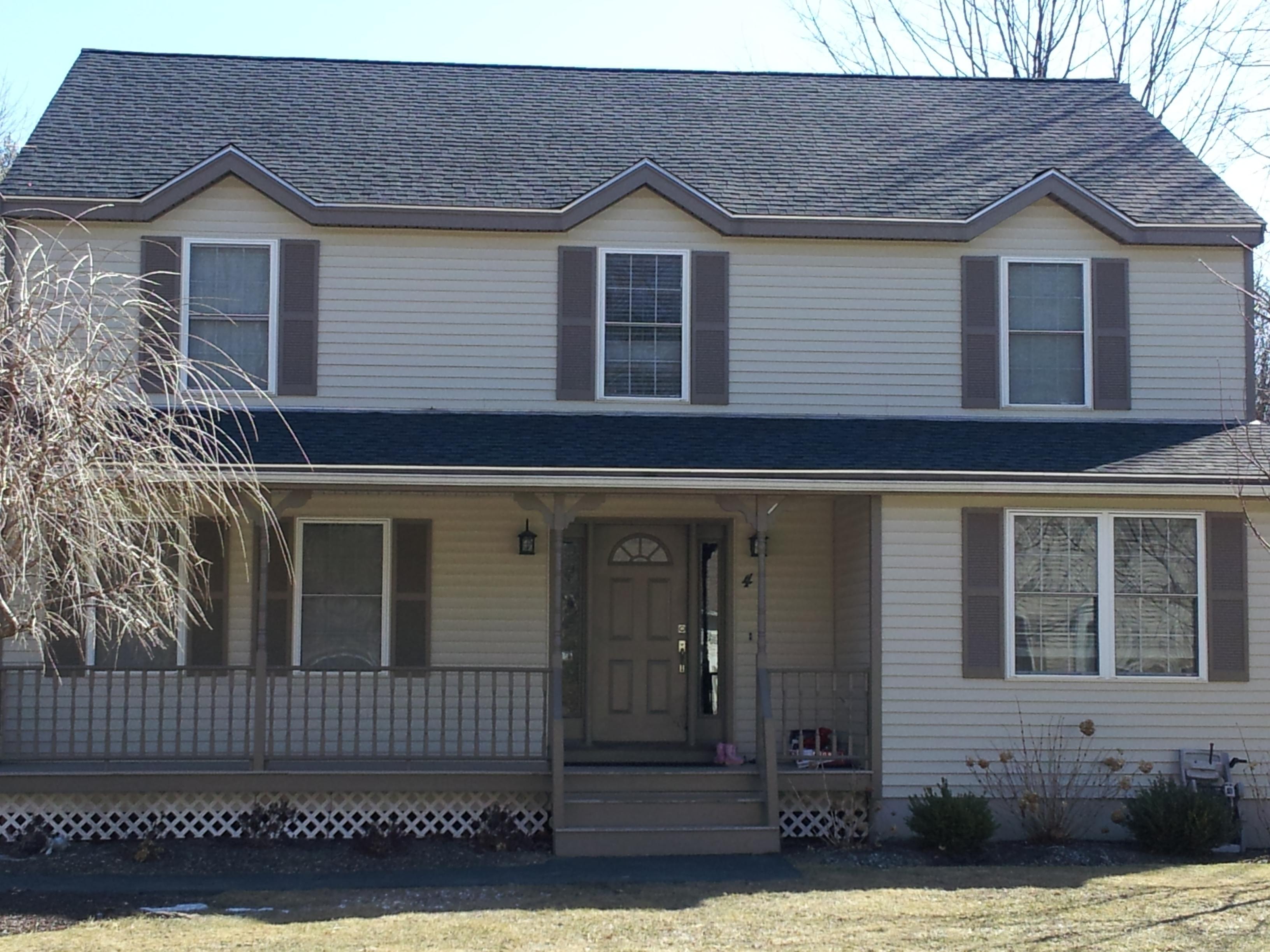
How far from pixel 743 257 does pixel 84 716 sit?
7271 millimetres

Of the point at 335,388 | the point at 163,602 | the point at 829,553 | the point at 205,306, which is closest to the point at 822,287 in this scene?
the point at 829,553

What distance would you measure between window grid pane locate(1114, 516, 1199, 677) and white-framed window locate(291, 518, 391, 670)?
6.46 metres

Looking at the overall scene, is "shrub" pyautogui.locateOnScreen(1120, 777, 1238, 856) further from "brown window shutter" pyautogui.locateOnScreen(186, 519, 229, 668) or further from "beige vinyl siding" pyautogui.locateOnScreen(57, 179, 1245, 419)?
"brown window shutter" pyautogui.locateOnScreen(186, 519, 229, 668)

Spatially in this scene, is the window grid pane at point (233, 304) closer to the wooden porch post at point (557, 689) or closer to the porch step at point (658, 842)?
the wooden porch post at point (557, 689)

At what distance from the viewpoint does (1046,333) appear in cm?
1382

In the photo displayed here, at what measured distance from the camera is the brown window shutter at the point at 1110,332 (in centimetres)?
1370

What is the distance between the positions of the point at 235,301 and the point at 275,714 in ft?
12.5

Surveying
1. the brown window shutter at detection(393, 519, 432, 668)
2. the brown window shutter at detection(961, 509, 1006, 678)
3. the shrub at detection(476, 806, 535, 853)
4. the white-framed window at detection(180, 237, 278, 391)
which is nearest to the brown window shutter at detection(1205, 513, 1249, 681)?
the brown window shutter at detection(961, 509, 1006, 678)

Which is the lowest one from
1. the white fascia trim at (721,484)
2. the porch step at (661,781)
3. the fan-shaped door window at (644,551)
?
the porch step at (661,781)

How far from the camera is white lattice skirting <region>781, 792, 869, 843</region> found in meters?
12.1

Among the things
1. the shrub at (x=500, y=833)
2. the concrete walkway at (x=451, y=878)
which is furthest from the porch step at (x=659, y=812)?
the shrub at (x=500, y=833)

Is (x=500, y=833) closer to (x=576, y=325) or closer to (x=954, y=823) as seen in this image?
(x=954, y=823)

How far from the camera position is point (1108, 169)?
49.3 feet

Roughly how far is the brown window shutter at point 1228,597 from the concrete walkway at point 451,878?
420 cm
